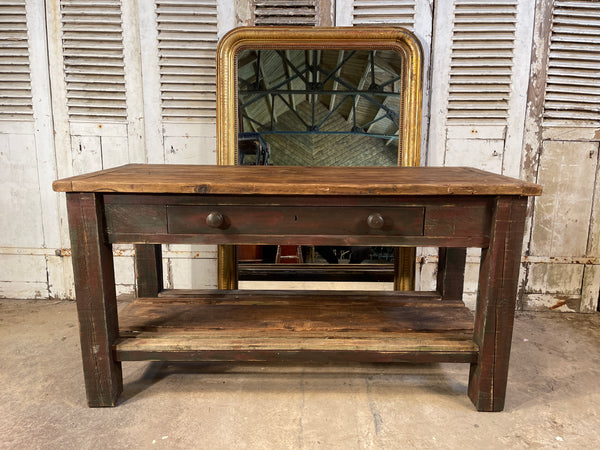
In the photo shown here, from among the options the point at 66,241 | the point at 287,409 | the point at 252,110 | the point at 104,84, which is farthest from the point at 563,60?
the point at 66,241

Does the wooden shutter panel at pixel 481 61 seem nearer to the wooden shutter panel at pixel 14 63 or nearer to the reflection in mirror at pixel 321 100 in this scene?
the reflection in mirror at pixel 321 100

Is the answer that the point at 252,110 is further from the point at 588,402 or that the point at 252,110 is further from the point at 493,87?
the point at 588,402

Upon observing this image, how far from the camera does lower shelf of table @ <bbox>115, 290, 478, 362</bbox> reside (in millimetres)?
1702

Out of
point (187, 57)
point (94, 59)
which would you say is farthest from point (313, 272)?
point (94, 59)

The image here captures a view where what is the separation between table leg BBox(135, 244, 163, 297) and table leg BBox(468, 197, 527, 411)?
1689mm

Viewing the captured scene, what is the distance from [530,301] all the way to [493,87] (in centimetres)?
153

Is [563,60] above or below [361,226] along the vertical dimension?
above

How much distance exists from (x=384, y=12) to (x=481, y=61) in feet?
2.35

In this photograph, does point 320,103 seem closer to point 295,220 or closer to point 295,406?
point 295,220

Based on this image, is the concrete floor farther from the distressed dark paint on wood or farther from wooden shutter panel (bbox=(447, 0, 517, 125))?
wooden shutter panel (bbox=(447, 0, 517, 125))

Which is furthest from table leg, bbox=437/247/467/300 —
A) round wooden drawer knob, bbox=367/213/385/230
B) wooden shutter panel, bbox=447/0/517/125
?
wooden shutter panel, bbox=447/0/517/125

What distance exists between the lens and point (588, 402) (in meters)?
1.80

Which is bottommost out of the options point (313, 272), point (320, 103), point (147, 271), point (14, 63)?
point (313, 272)

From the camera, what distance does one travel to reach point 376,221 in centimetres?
156
